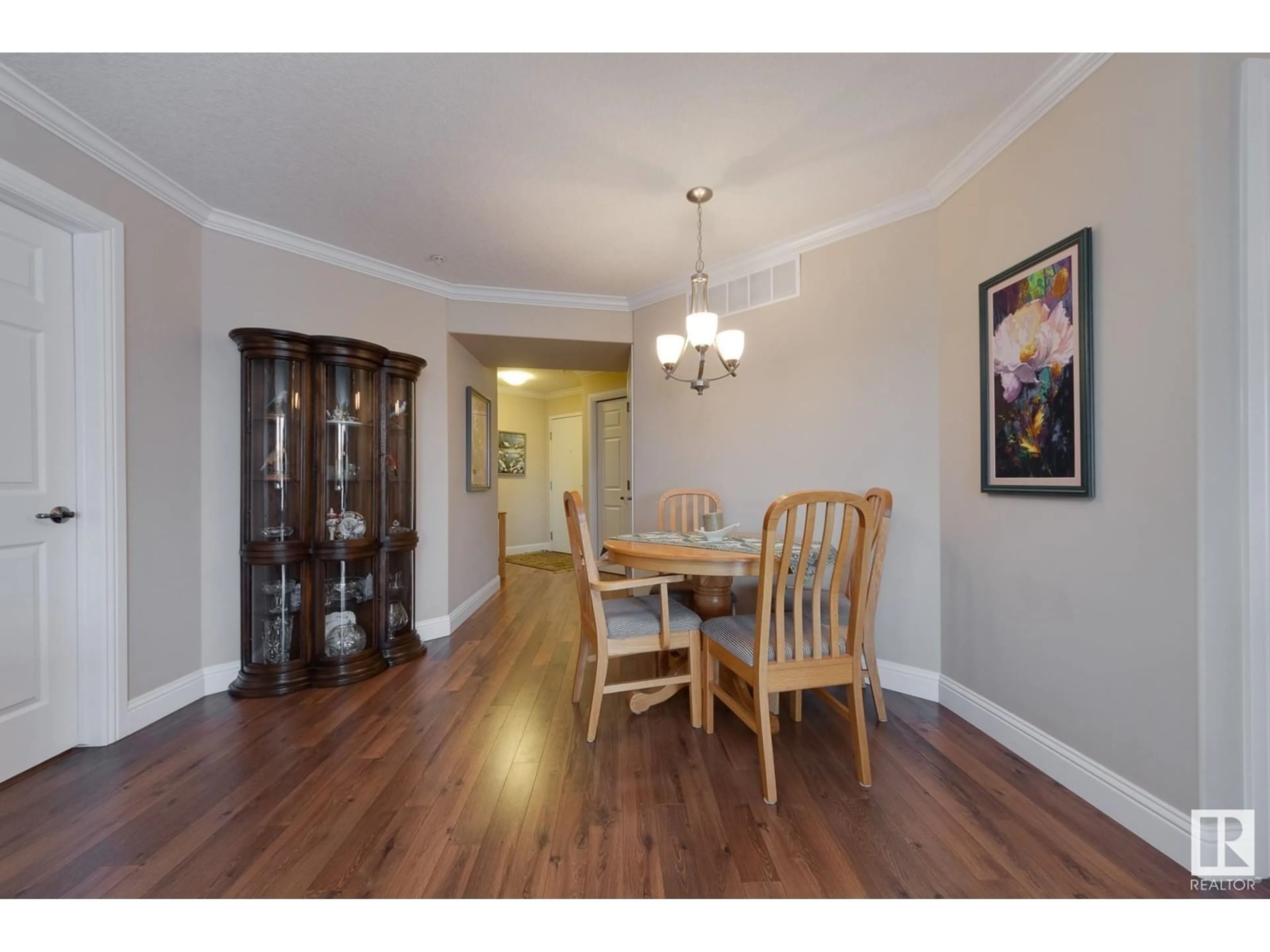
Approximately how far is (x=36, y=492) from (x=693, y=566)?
2481 millimetres

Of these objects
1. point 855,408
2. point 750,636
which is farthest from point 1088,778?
point 855,408

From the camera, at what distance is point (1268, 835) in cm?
130

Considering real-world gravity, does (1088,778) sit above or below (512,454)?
below

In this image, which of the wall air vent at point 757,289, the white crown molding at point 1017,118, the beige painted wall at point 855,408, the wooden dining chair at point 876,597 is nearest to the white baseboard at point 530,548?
the beige painted wall at point 855,408

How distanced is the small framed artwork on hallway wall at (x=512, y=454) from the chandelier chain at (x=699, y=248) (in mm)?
4464

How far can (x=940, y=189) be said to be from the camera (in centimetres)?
241

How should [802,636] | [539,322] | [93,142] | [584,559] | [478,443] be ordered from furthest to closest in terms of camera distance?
[478,443], [539,322], [584,559], [93,142], [802,636]

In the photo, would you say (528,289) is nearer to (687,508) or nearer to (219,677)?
(687,508)

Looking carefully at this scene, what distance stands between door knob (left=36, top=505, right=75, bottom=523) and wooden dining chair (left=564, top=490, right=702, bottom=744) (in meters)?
1.91

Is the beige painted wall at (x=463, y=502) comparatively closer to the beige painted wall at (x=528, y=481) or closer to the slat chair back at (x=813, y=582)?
the beige painted wall at (x=528, y=481)

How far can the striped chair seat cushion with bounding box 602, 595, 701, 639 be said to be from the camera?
2.14 metres

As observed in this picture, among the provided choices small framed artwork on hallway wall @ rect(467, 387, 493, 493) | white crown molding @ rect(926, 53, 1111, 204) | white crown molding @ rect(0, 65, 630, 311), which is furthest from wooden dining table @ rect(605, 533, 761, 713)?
white crown molding @ rect(0, 65, 630, 311)
